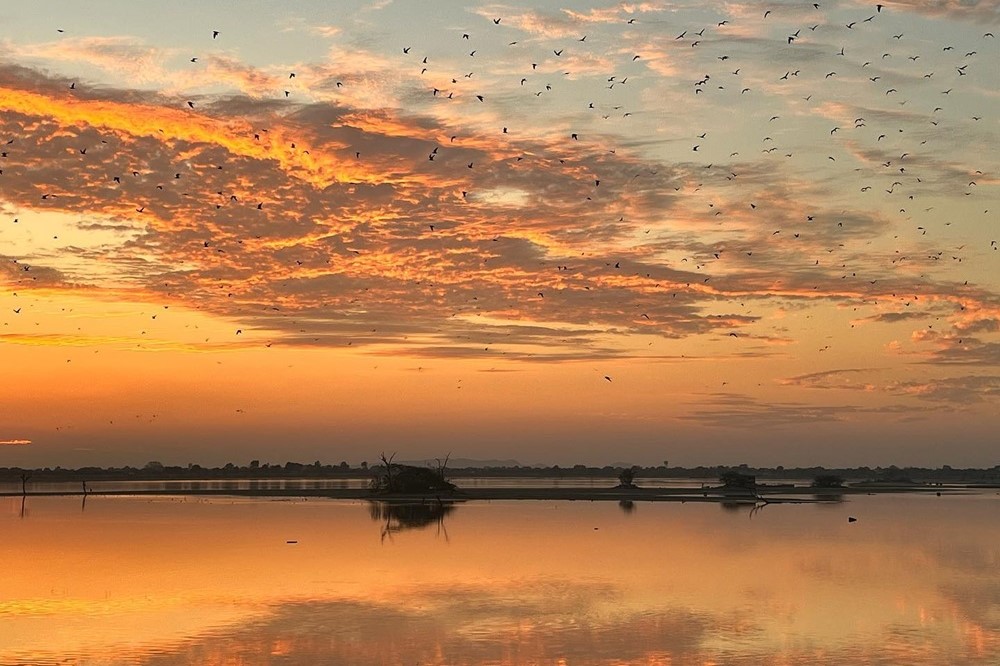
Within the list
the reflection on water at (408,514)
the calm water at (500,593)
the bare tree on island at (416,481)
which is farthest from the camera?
the bare tree on island at (416,481)

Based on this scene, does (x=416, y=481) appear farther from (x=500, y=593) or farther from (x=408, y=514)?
(x=500, y=593)

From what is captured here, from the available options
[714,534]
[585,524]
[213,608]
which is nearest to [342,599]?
[213,608]

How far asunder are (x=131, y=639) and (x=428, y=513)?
6510 cm

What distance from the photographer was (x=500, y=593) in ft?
149

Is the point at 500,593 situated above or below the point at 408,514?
below

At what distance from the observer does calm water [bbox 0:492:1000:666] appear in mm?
33375

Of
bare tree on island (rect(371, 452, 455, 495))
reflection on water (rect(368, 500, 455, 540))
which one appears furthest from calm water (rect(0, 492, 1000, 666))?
bare tree on island (rect(371, 452, 455, 495))

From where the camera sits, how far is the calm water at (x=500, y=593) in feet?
109

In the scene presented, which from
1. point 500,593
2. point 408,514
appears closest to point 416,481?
point 408,514

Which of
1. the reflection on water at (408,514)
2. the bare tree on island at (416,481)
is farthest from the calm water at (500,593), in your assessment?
the bare tree on island at (416,481)

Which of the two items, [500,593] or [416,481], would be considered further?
[416,481]

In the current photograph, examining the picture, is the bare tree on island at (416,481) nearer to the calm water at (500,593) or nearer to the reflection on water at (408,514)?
the reflection on water at (408,514)

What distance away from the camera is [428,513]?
99.6 meters

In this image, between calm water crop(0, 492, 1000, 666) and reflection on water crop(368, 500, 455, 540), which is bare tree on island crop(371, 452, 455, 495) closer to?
reflection on water crop(368, 500, 455, 540)
